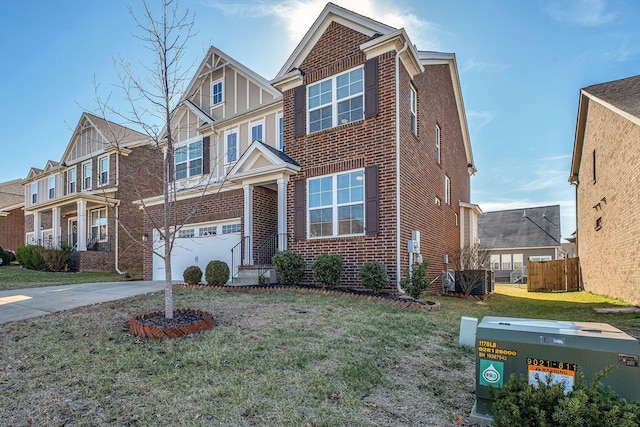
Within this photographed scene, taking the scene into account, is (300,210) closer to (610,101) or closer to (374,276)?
(374,276)

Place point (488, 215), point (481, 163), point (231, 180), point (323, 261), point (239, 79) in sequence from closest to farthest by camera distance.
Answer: point (323, 261) < point (231, 180) < point (239, 79) < point (481, 163) < point (488, 215)

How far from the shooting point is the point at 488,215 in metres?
35.2

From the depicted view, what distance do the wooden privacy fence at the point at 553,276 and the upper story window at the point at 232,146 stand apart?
14.7m

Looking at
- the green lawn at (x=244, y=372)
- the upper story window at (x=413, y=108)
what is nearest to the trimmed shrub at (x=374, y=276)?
the green lawn at (x=244, y=372)

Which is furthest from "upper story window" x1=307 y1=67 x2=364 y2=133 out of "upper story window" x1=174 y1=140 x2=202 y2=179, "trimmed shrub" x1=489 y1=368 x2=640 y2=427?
"trimmed shrub" x1=489 y1=368 x2=640 y2=427

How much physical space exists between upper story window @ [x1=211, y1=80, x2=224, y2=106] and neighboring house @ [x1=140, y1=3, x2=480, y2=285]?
92 centimetres

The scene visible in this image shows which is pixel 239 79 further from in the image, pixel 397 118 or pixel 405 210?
pixel 405 210

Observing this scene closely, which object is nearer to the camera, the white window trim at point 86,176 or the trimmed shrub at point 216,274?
the trimmed shrub at point 216,274

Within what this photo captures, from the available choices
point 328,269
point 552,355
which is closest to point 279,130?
point 328,269

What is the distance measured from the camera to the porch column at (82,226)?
21.2 meters

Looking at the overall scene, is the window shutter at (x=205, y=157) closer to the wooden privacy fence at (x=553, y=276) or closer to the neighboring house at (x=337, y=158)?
the neighboring house at (x=337, y=158)

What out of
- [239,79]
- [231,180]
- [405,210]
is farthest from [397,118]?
[239,79]

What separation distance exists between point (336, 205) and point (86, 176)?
2008 centimetres

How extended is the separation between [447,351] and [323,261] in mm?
4890
